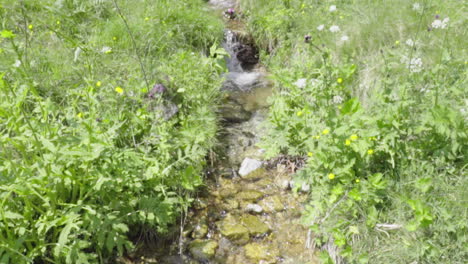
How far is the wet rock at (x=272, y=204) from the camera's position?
116 inches

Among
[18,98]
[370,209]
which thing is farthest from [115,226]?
[370,209]

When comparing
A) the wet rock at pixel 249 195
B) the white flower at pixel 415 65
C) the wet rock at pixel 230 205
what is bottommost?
the wet rock at pixel 249 195

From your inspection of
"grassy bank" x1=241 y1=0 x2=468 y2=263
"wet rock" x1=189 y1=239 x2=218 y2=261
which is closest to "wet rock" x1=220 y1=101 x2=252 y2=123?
"grassy bank" x1=241 y1=0 x2=468 y2=263

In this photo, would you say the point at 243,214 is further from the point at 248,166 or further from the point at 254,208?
the point at 248,166

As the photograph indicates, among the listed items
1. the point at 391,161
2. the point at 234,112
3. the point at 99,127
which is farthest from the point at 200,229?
the point at 234,112

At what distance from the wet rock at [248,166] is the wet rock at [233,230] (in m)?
0.58

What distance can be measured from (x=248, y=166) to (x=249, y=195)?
1.22 ft

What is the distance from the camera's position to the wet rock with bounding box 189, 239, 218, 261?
2.54 m

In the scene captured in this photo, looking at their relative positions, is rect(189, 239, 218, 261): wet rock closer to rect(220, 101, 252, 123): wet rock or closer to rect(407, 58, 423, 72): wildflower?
rect(220, 101, 252, 123): wet rock

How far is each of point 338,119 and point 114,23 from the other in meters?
3.38

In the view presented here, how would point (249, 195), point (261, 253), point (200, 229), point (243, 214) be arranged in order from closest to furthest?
point (261, 253), point (200, 229), point (243, 214), point (249, 195)

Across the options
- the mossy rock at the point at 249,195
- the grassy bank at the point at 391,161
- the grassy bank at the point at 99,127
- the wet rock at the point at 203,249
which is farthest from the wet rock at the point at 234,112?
the wet rock at the point at 203,249

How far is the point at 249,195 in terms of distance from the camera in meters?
3.10

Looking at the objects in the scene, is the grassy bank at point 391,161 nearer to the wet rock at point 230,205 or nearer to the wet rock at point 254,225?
the wet rock at point 254,225
